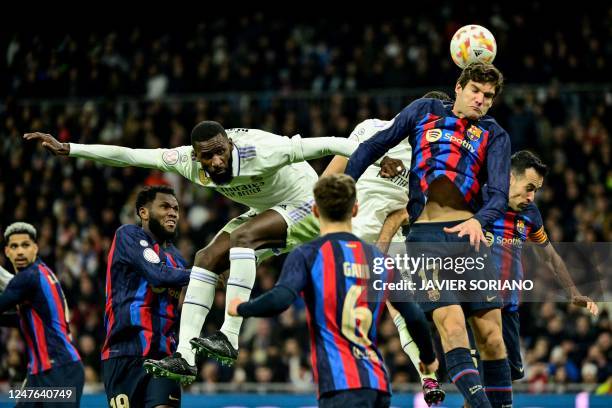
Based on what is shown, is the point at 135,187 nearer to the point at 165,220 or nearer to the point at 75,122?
the point at 75,122

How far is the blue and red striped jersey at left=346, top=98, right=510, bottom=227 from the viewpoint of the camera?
7.02 meters

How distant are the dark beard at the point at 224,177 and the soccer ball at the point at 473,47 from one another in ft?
6.66

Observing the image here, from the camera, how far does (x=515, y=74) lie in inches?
677

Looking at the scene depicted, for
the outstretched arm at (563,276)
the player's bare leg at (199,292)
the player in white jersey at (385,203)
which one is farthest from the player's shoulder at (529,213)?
the player's bare leg at (199,292)

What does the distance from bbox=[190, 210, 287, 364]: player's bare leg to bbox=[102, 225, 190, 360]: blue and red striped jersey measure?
1.10 feet

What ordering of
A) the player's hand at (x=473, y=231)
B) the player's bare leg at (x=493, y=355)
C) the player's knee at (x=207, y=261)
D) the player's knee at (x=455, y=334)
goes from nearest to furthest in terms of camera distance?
the player's hand at (x=473, y=231) < the player's knee at (x=455, y=334) < the player's bare leg at (x=493, y=355) < the player's knee at (x=207, y=261)

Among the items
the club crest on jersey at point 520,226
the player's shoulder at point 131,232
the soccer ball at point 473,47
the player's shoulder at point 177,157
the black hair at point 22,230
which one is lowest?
the club crest on jersey at point 520,226

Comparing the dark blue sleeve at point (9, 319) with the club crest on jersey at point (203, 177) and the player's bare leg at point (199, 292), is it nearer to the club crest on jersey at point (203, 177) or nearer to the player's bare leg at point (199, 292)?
the player's bare leg at point (199, 292)

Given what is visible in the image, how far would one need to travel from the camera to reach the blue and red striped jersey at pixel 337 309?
5525 mm

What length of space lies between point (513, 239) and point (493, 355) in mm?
1481

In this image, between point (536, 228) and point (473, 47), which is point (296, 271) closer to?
point (473, 47)

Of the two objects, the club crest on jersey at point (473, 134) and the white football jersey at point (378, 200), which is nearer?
the club crest on jersey at point (473, 134)

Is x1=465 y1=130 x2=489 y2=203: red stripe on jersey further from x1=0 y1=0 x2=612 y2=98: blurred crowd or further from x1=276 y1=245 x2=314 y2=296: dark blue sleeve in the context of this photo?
x1=0 y1=0 x2=612 y2=98: blurred crowd

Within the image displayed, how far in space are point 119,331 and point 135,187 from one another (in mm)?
9205
